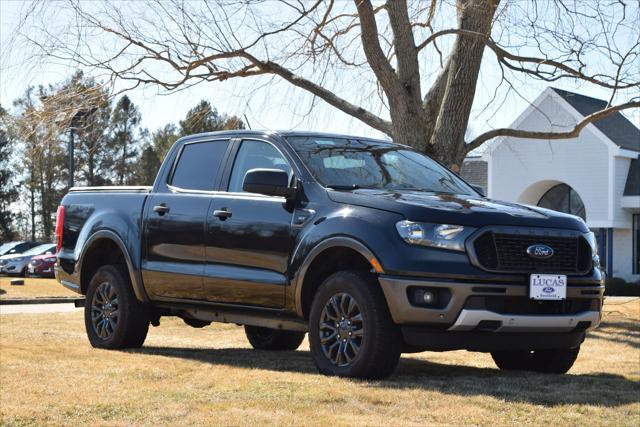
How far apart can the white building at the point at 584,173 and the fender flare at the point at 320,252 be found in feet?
93.6

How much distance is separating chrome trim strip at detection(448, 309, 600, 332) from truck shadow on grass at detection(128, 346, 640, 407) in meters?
0.40

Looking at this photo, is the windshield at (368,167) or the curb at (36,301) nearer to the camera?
the windshield at (368,167)

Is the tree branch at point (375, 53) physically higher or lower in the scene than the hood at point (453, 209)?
higher

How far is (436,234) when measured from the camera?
7.25 meters

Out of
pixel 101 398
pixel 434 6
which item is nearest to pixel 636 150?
pixel 434 6

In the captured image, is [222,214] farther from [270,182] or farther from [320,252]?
[320,252]

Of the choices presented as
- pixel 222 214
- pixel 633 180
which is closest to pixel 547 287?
pixel 222 214

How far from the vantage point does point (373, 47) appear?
17.0 m

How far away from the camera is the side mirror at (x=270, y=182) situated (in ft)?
26.5

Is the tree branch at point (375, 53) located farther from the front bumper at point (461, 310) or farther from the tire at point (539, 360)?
the front bumper at point (461, 310)

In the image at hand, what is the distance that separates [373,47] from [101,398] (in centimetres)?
1120

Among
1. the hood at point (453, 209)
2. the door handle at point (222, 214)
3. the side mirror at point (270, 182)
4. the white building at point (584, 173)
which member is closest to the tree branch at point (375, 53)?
the door handle at point (222, 214)

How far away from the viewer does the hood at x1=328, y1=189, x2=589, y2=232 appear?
24.0ft

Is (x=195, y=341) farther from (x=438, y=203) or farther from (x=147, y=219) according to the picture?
(x=438, y=203)
